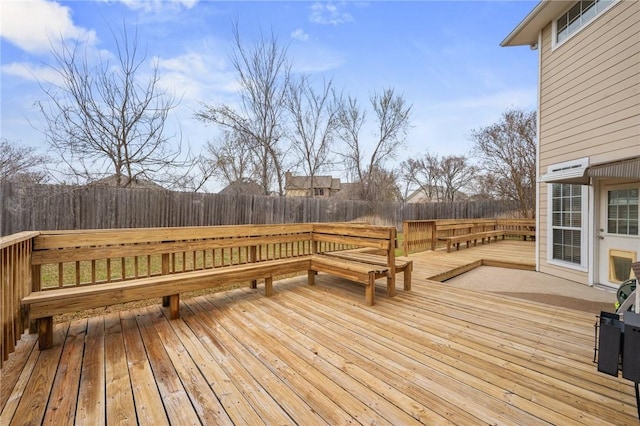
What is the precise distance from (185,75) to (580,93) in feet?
27.7

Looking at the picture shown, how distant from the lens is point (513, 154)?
1362 cm

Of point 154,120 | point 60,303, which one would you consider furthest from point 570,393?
point 154,120

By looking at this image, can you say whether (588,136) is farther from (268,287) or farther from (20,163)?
(20,163)

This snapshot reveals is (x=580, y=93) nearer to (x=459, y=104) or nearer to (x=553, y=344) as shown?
(x=553, y=344)

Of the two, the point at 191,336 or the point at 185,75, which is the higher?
the point at 185,75

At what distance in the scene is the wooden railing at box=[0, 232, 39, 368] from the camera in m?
2.05

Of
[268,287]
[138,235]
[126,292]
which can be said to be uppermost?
[138,235]

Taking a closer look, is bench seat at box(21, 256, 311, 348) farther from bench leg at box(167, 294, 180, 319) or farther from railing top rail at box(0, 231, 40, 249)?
railing top rail at box(0, 231, 40, 249)

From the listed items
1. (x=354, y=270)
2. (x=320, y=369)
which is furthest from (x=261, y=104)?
(x=320, y=369)

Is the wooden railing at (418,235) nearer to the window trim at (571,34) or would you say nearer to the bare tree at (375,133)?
the window trim at (571,34)

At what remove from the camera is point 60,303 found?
2.43m

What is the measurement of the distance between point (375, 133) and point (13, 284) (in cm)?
1553

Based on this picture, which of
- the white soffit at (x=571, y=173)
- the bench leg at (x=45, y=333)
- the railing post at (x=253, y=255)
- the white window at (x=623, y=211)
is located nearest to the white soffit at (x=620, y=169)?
the white soffit at (x=571, y=173)

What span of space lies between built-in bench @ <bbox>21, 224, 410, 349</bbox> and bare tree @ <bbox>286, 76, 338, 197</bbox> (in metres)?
9.50
